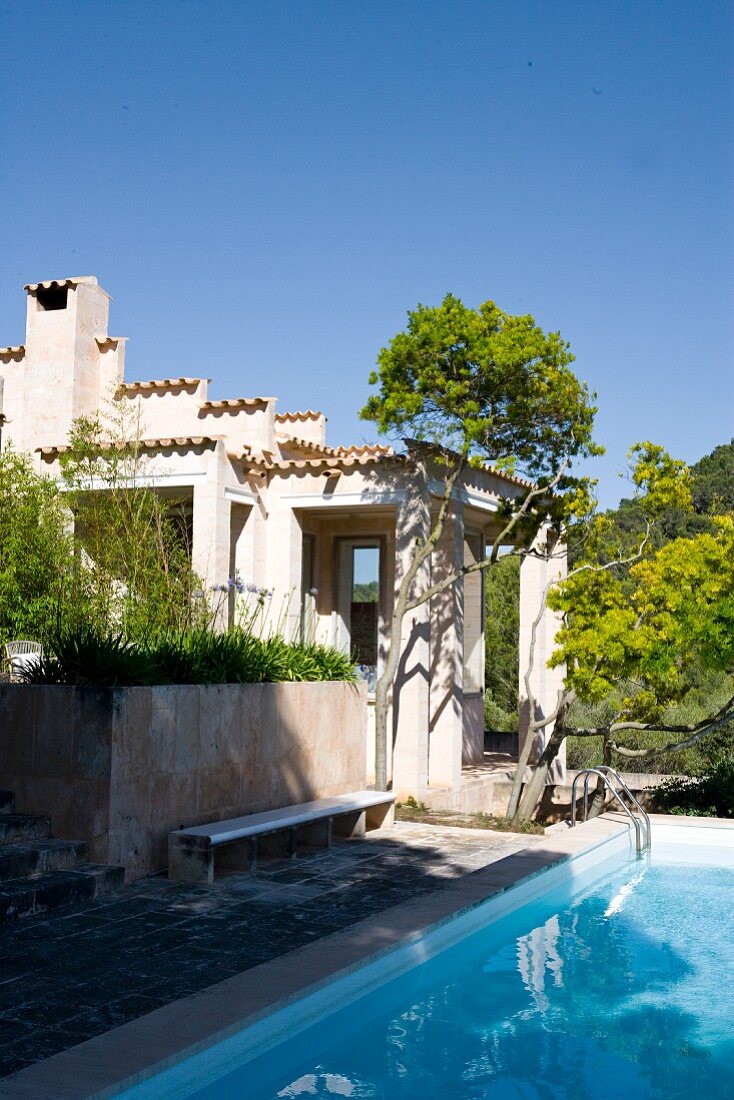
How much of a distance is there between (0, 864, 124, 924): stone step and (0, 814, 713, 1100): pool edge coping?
177 centimetres

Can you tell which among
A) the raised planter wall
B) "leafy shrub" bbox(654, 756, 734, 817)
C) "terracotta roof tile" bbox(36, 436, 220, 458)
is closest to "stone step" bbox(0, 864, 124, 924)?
the raised planter wall

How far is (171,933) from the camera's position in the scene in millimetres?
6211

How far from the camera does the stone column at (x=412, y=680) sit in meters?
14.4

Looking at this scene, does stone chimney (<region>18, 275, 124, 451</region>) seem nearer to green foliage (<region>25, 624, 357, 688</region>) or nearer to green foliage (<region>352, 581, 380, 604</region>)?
green foliage (<region>352, 581, 380, 604</region>)

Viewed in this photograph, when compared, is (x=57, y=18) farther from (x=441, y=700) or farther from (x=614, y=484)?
(x=441, y=700)

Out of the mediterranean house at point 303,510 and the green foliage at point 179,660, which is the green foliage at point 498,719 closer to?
the mediterranean house at point 303,510

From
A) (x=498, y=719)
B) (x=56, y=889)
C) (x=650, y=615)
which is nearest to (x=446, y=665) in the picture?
(x=650, y=615)

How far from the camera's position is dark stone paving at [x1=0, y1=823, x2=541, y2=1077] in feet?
15.4

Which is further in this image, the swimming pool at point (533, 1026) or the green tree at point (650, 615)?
the green tree at point (650, 615)

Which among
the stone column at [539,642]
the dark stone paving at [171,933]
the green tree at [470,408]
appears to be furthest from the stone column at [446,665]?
the dark stone paving at [171,933]

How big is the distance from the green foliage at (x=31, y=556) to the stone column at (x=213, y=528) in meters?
1.72

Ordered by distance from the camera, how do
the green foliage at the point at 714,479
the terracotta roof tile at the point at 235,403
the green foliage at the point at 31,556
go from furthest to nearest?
the green foliage at the point at 714,479, the terracotta roof tile at the point at 235,403, the green foliage at the point at 31,556

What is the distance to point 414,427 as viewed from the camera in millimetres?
13609

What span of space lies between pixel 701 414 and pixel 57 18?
21526 mm
